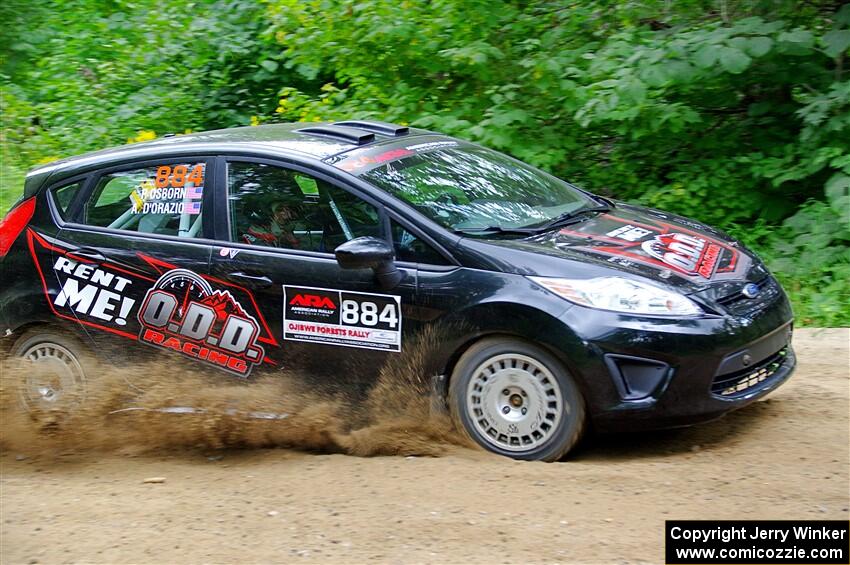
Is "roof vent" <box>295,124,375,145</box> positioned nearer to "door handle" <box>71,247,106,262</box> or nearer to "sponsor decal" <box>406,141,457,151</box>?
"sponsor decal" <box>406,141,457,151</box>

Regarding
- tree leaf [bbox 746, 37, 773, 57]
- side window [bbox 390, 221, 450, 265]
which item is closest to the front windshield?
side window [bbox 390, 221, 450, 265]

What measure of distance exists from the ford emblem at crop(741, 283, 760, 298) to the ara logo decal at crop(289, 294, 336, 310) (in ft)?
6.87

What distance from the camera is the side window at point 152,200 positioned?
5598 mm

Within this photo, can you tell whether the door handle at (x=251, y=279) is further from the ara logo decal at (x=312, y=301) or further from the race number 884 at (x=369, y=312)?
the race number 884 at (x=369, y=312)

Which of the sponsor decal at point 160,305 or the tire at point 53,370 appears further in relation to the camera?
the tire at point 53,370

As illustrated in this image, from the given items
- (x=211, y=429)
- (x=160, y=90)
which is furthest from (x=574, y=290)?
(x=160, y=90)

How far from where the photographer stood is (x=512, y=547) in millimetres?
3855

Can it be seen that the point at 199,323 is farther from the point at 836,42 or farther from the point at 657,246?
the point at 836,42

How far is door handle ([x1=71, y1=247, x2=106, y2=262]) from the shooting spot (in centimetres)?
568

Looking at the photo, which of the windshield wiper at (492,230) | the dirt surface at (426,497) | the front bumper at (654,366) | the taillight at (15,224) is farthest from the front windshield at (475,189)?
the taillight at (15,224)

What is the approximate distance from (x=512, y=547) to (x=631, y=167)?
5.89 meters

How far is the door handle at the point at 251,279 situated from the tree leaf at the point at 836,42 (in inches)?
196

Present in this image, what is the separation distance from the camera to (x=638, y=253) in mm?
5027

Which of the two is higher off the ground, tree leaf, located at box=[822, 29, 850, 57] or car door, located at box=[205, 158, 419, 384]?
tree leaf, located at box=[822, 29, 850, 57]
